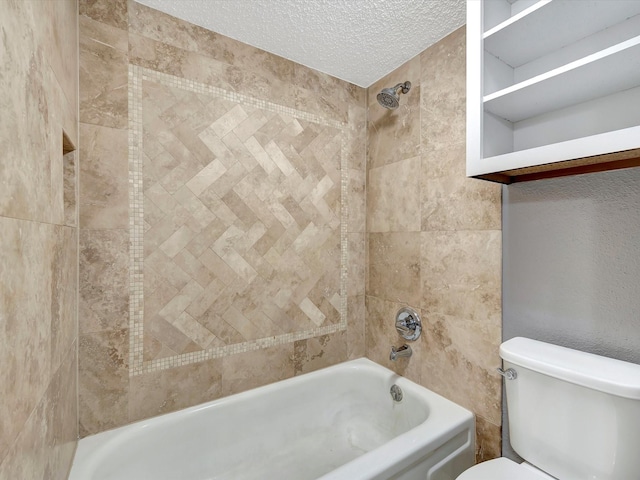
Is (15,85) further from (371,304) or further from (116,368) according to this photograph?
(371,304)

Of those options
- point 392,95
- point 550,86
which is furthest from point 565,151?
point 392,95

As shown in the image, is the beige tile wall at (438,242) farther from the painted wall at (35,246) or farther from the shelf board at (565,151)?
the painted wall at (35,246)

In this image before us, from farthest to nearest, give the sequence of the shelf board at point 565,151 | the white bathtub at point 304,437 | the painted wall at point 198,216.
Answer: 1. the painted wall at point 198,216
2. the white bathtub at point 304,437
3. the shelf board at point 565,151

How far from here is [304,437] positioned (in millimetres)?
1812

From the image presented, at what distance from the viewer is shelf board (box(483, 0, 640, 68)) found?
102cm

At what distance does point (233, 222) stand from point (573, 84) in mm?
1563

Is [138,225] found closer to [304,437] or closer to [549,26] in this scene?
[304,437]

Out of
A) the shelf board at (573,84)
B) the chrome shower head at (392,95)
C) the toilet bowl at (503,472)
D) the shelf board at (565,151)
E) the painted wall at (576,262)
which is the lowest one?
the toilet bowl at (503,472)

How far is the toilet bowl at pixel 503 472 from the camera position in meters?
1.12

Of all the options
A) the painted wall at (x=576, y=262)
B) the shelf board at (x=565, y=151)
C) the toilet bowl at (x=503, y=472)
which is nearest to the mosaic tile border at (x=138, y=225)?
the toilet bowl at (x=503, y=472)

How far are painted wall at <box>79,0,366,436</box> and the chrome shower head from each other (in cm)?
36

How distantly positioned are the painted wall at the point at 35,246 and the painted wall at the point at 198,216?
0.22 metres

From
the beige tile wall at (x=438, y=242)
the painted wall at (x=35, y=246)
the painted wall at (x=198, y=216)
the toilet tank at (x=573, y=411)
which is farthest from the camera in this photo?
the beige tile wall at (x=438, y=242)

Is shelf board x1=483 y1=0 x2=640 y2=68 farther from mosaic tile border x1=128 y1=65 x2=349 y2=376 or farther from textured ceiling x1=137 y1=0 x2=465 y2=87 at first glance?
mosaic tile border x1=128 y1=65 x2=349 y2=376
